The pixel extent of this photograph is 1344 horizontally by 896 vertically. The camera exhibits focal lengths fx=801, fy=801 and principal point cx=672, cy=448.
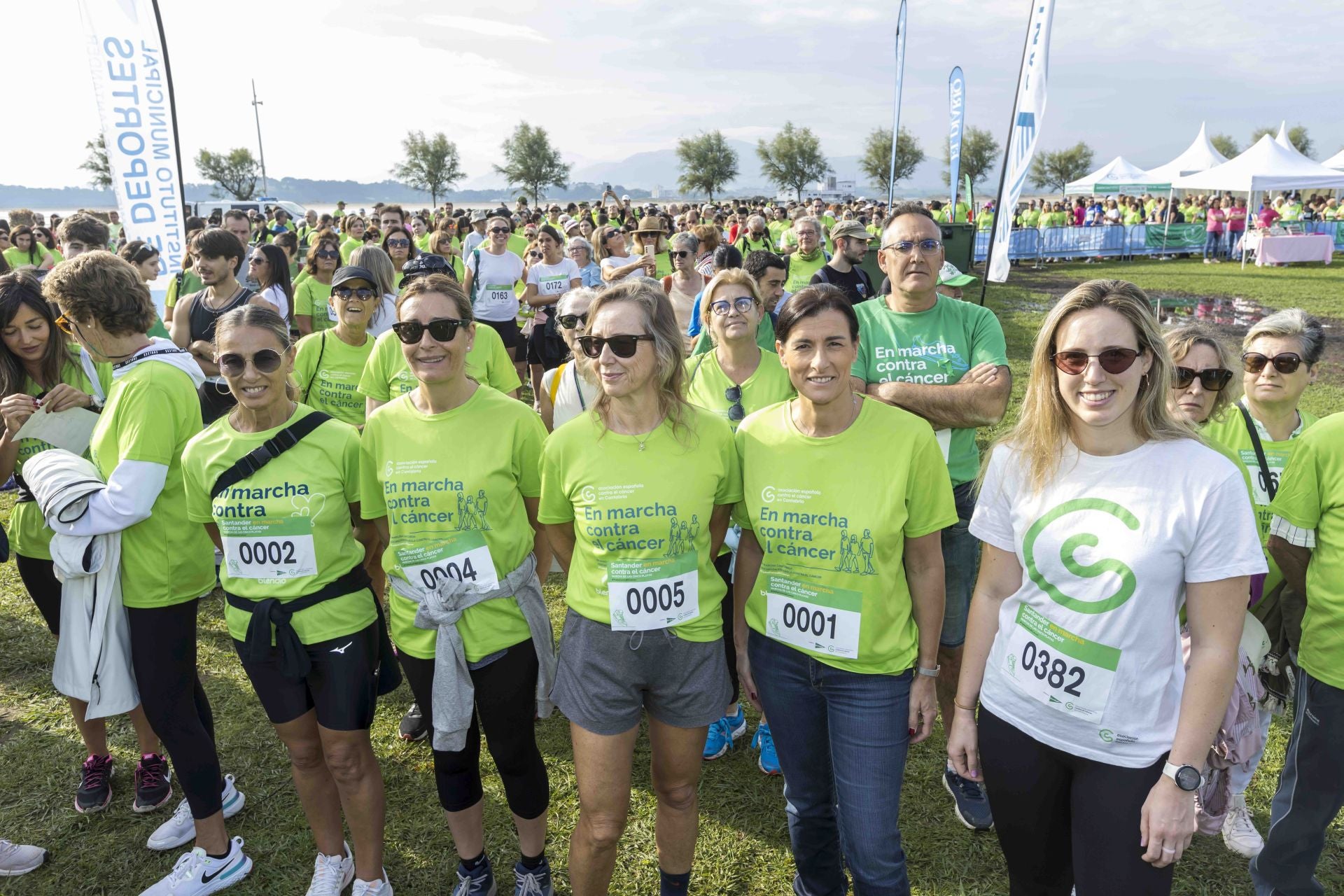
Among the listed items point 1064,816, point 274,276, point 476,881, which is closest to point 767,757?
point 476,881

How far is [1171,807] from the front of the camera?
1.80 meters

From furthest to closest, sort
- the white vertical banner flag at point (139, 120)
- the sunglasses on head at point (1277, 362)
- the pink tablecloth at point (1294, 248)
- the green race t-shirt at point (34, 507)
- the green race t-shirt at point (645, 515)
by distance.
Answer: the pink tablecloth at point (1294, 248)
the white vertical banner flag at point (139, 120)
the green race t-shirt at point (34, 507)
the sunglasses on head at point (1277, 362)
the green race t-shirt at point (645, 515)

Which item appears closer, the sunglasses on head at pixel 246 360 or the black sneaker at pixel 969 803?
the sunglasses on head at pixel 246 360

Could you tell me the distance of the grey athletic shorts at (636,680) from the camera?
2355 mm

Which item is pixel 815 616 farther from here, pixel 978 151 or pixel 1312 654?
pixel 978 151

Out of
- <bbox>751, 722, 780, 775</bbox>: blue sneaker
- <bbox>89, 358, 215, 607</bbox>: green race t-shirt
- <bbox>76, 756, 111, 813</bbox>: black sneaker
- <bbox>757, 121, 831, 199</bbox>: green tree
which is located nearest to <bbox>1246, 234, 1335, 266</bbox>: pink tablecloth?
<bbox>751, 722, 780, 775</bbox>: blue sneaker

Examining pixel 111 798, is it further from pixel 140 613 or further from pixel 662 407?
pixel 662 407

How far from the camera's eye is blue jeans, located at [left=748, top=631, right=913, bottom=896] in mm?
2254

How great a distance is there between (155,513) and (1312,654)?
3.82 m

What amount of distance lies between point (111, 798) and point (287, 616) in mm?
1880

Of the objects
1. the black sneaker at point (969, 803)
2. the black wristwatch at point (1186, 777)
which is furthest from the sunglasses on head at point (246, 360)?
the black sneaker at point (969, 803)

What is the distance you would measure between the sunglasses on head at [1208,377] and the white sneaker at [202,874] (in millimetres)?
3918

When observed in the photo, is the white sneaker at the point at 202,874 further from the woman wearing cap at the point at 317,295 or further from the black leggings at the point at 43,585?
the woman wearing cap at the point at 317,295

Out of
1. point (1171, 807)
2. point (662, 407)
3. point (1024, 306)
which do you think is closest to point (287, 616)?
point (662, 407)
